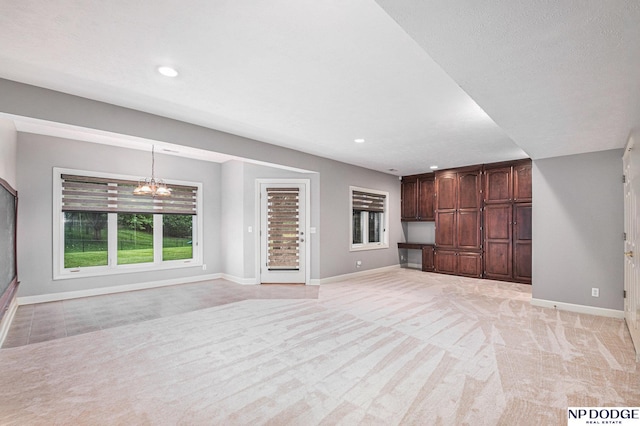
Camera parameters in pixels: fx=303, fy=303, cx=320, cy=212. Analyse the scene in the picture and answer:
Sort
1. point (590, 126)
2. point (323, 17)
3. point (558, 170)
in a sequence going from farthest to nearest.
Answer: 1. point (558, 170)
2. point (590, 126)
3. point (323, 17)

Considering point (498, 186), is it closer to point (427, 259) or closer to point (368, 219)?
point (427, 259)

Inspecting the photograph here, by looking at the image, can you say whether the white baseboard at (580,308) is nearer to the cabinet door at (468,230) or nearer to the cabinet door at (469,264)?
the cabinet door at (469,264)

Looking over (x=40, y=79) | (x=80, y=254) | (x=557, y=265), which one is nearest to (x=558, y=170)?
(x=557, y=265)

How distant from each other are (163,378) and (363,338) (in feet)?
6.39

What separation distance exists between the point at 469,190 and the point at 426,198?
1.15m

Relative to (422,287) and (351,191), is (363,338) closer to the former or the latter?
(422,287)

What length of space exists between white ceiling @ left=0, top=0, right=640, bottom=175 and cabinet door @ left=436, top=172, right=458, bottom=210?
3.27m

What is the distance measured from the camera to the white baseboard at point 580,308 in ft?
13.3

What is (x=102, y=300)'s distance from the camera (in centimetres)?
496

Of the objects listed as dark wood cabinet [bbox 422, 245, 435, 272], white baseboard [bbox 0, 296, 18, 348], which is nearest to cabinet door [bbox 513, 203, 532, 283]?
dark wood cabinet [bbox 422, 245, 435, 272]

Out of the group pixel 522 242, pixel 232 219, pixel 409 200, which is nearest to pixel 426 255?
pixel 409 200

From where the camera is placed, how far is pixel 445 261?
293 inches

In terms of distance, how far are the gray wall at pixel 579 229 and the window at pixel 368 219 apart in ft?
11.6

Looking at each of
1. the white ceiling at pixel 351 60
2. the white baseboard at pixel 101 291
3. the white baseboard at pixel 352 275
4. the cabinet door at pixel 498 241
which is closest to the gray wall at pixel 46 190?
the white baseboard at pixel 101 291
